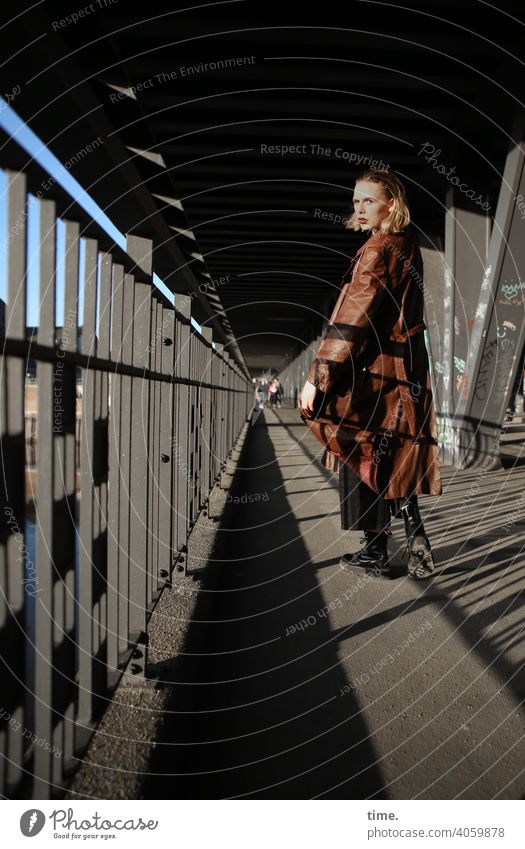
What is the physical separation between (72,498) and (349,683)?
132 centimetres

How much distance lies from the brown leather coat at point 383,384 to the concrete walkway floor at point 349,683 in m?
0.62

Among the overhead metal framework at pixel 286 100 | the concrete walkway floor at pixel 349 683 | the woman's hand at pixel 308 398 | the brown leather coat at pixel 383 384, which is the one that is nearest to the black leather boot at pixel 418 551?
the concrete walkway floor at pixel 349 683

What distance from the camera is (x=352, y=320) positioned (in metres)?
3.00

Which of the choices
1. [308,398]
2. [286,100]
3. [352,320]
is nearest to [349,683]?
[308,398]

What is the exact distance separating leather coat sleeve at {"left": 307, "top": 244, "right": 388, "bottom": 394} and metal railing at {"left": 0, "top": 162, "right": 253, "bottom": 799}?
78 cm

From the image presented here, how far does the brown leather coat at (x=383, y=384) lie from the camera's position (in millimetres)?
3033

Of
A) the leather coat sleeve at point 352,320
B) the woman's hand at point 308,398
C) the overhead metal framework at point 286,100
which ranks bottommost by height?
the woman's hand at point 308,398

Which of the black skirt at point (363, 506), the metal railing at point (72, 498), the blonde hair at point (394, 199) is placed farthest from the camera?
the black skirt at point (363, 506)

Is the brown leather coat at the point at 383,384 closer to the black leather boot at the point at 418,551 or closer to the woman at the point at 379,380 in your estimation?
the woman at the point at 379,380

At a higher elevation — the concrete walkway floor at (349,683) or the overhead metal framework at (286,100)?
the overhead metal framework at (286,100)

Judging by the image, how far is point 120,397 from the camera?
74.4 inches

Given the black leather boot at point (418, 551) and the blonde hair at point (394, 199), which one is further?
the black leather boot at point (418, 551)

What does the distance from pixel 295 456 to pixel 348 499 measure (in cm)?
801

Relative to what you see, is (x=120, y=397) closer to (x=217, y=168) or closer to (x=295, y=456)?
(x=217, y=168)
